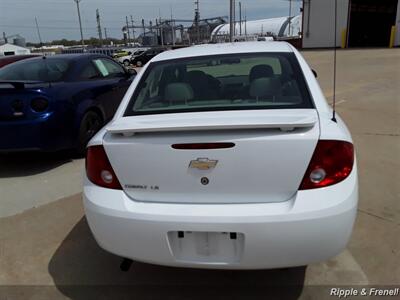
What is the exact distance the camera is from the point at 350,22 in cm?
3659

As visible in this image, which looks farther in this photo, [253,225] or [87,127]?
[87,127]

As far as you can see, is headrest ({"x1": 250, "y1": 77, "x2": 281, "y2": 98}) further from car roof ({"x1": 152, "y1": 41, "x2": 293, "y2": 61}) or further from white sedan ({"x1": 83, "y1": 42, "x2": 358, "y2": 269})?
car roof ({"x1": 152, "y1": 41, "x2": 293, "y2": 61})

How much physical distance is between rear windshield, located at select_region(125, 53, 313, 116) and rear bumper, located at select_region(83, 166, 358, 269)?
667 mm

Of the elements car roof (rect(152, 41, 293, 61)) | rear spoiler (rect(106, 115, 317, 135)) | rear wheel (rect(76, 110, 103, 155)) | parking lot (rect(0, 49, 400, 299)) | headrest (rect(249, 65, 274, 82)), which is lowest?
parking lot (rect(0, 49, 400, 299))

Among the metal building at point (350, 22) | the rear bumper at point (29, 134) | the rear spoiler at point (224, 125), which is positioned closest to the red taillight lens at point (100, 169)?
the rear spoiler at point (224, 125)

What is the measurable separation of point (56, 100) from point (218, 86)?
8.87 feet

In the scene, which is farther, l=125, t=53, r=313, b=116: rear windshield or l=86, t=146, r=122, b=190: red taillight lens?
l=125, t=53, r=313, b=116: rear windshield

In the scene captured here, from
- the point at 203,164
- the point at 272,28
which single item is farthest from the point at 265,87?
the point at 272,28

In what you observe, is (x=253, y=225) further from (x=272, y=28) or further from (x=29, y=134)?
(x=272, y=28)

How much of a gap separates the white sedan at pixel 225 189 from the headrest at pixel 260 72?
703 millimetres

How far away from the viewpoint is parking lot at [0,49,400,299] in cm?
264

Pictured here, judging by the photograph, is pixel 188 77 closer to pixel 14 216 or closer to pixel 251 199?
pixel 251 199

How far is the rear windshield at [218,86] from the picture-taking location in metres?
2.59

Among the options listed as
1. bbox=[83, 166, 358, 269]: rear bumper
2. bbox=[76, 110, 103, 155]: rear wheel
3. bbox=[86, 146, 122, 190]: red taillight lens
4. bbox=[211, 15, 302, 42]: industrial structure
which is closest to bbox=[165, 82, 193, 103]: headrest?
bbox=[86, 146, 122, 190]: red taillight lens
